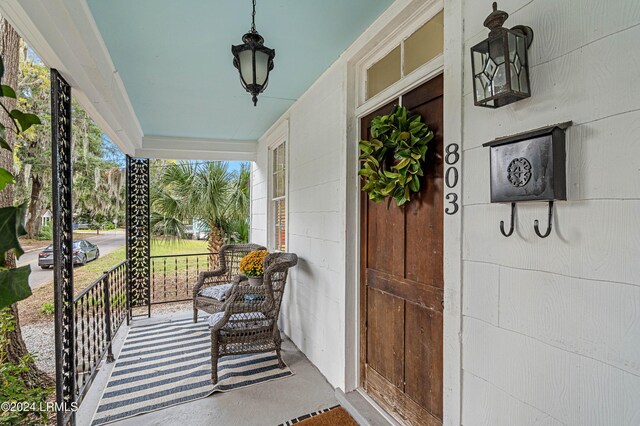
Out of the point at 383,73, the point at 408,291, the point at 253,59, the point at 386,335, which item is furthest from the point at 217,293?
the point at 383,73

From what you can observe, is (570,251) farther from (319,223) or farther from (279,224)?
(279,224)

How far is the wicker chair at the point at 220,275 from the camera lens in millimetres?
3461

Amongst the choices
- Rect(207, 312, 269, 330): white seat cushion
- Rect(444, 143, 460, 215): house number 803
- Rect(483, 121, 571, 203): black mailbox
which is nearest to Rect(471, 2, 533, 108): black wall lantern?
Rect(483, 121, 571, 203): black mailbox

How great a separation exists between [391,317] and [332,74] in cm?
183

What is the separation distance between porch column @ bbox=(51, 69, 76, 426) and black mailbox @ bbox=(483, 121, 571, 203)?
214cm

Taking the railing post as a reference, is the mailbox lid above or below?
above

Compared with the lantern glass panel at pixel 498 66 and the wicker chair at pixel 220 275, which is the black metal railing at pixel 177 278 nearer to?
the wicker chair at pixel 220 275

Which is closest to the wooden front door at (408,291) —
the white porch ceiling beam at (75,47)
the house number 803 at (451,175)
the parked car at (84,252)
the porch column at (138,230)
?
the house number 803 at (451,175)

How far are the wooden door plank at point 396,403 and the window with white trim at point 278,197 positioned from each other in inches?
80.2

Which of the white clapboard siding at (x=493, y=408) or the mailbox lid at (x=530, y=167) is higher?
the mailbox lid at (x=530, y=167)

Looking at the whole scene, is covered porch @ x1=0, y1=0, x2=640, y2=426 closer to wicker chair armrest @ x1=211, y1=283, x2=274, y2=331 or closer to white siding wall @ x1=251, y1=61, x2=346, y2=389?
white siding wall @ x1=251, y1=61, x2=346, y2=389

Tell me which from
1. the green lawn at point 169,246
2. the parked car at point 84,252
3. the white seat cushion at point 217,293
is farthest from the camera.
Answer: the green lawn at point 169,246

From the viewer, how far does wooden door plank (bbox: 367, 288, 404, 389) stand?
1803mm

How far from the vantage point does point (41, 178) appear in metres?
3.31
